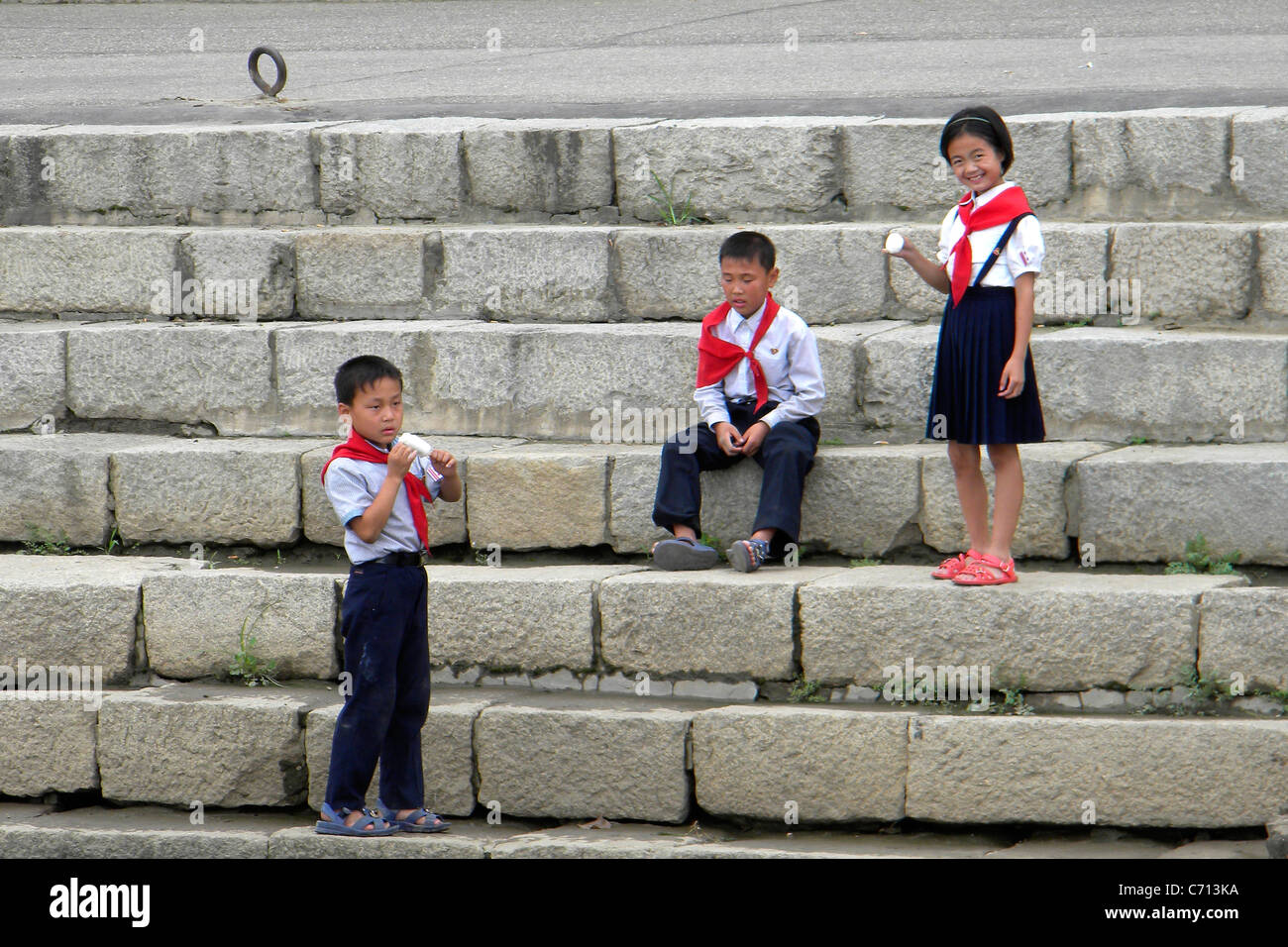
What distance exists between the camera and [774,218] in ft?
22.5

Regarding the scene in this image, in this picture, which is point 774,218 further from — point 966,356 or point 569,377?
point 966,356

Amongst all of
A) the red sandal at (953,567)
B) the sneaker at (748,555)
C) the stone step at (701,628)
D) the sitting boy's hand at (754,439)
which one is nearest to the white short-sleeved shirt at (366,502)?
the stone step at (701,628)

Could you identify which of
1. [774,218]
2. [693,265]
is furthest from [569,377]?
[774,218]

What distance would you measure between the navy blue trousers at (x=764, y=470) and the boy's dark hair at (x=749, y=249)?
54 centimetres

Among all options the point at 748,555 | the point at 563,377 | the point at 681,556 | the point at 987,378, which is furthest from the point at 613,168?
the point at 987,378

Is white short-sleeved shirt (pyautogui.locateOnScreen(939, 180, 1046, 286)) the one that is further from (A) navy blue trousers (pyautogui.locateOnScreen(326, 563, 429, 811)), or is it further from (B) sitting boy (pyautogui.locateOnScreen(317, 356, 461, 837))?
(A) navy blue trousers (pyautogui.locateOnScreen(326, 563, 429, 811))

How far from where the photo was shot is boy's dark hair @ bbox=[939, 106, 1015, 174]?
16.0 ft

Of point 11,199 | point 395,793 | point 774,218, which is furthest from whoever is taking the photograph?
point 11,199

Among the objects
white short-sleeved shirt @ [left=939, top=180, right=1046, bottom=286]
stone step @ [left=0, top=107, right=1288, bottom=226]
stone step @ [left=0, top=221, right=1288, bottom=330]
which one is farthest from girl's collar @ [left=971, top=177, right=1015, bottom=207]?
stone step @ [left=0, top=107, right=1288, bottom=226]

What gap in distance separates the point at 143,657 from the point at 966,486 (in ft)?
9.98

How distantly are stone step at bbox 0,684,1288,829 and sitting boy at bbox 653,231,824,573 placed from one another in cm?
63

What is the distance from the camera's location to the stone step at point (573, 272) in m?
5.98

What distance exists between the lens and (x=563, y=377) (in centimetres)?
622

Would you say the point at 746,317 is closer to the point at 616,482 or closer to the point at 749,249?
the point at 749,249
